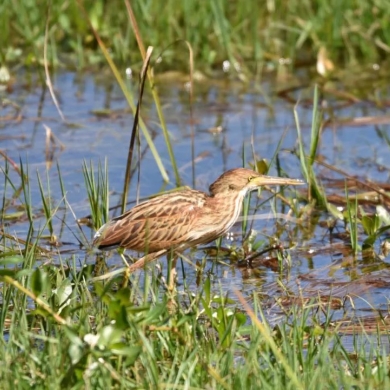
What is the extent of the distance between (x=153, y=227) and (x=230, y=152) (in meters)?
2.88

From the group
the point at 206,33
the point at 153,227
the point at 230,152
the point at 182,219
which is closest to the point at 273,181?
the point at 182,219

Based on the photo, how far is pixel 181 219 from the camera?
6500 millimetres

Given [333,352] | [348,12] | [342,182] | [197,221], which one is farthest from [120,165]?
[333,352]

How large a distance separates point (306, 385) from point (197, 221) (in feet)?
7.33

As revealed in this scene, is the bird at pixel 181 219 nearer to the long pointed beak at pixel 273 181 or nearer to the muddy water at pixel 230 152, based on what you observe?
the long pointed beak at pixel 273 181

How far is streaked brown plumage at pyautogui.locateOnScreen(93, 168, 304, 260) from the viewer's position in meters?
6.44

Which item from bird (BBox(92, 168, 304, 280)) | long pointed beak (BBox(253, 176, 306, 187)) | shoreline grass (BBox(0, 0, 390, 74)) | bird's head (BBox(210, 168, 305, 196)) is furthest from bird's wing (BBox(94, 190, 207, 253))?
shoreline grass (BBox(0, 0, 390, 74))

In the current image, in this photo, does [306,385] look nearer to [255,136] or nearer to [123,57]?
[255,136]

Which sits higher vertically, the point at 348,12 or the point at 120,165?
the point at 348,12

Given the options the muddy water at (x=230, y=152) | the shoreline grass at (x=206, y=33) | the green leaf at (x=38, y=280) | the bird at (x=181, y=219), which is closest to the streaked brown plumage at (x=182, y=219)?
the bird at (x=181, y=219)

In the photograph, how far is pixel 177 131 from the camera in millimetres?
9688

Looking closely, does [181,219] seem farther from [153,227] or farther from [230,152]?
[230,152]

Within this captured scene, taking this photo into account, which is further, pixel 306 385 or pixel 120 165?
pixel 120 165

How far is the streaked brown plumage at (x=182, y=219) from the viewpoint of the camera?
6438 millimetres
